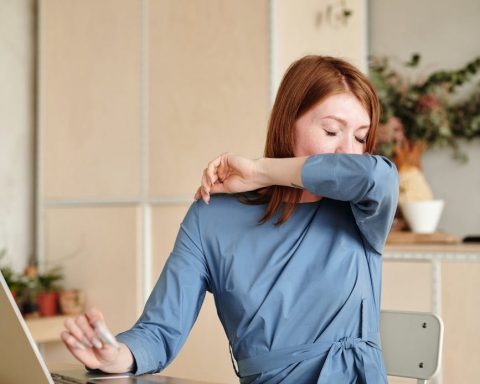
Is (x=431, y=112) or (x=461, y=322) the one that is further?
(x=431, y=112)

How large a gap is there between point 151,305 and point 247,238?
24cm

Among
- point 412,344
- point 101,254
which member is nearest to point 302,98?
point 412,344

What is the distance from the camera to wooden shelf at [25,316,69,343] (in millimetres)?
3283

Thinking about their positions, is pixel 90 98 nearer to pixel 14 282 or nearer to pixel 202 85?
pixel 202 85

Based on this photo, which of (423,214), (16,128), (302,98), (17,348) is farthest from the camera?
(16,128)

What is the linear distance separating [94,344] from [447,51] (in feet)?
8.27

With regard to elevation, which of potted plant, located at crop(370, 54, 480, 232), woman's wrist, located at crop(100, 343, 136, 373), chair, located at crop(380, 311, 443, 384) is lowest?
chair, located at crop(380, 311, 443, 384)

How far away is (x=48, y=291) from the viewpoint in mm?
3521

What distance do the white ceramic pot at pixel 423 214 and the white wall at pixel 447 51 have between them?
1.00 ft

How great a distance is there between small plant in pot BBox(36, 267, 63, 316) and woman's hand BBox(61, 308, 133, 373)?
7.71 ft

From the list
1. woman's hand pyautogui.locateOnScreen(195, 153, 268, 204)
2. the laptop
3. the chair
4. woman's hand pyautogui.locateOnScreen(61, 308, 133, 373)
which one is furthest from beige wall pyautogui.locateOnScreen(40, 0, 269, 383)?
the laptop

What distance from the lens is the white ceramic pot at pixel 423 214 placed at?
9.59 feet

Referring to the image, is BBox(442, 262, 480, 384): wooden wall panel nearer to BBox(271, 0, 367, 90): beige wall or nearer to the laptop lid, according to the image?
BBox(271, 0, 367, 90): beige wall

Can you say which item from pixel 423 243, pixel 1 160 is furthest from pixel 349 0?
pixel 1 160
